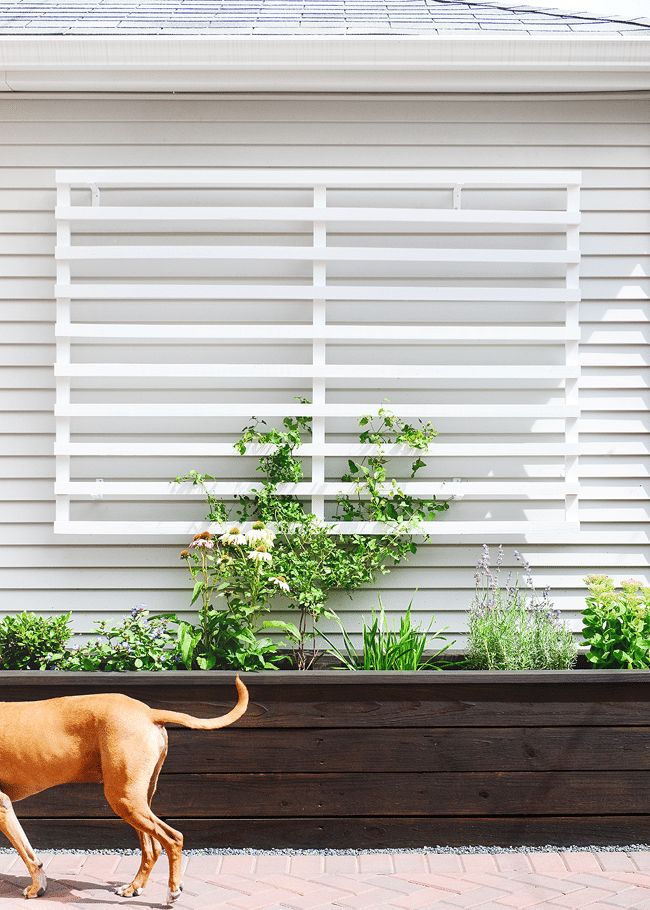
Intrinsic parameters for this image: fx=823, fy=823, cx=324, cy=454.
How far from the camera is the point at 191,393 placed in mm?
3781

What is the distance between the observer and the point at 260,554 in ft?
10.9

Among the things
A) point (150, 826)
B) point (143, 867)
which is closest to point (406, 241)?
point (150, 826)

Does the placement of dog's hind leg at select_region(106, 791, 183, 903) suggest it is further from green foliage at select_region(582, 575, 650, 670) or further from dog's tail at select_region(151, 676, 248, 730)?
green foliage at select_region(582, 575, 650, 670)

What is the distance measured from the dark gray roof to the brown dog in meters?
2.80

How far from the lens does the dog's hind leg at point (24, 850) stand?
2.70 meters

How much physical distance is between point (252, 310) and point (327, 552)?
1160 millimetres

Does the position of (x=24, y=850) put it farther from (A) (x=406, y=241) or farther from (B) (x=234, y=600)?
(A) (x=406, y=241)

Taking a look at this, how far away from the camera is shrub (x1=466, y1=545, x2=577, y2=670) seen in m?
3.26

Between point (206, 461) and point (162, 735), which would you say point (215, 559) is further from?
point (162, 735)

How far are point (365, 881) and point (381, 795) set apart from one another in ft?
1.03

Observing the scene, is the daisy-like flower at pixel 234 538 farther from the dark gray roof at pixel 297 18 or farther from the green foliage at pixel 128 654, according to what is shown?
the dark gray roof at pixel 297 18

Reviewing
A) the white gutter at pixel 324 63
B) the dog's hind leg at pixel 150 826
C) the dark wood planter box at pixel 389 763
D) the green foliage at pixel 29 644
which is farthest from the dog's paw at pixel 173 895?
the white gutter at pixel 324 63

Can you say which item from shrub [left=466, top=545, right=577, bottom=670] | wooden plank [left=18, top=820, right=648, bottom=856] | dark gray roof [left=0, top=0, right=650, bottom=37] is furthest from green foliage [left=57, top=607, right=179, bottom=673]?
dark gray roof [left=0, top=0, right=650, bottom=37]

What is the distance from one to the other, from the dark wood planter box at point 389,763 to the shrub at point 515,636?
0.18 metres
